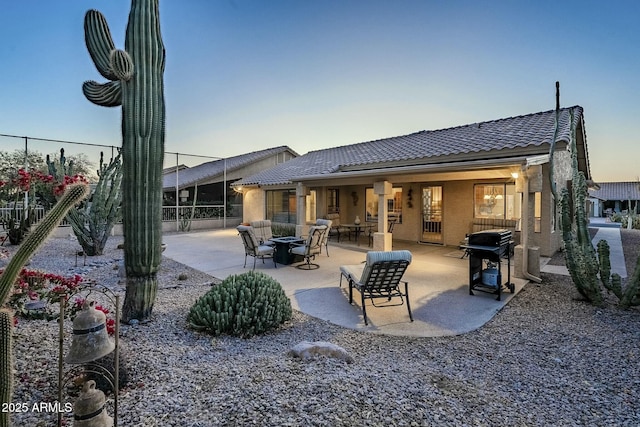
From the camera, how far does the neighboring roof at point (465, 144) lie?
9.22m

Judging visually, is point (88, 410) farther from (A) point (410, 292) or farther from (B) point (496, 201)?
(B) point (496, 201)

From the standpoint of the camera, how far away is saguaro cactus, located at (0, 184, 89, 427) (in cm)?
170

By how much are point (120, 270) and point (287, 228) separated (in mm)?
9089

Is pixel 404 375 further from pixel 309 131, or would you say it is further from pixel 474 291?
pixel 309 131

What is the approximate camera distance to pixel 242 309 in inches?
170

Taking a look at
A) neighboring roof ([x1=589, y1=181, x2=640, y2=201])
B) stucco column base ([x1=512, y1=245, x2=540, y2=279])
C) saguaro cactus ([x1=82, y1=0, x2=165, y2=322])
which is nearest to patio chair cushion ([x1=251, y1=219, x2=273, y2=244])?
saguaro cactus ([x1=82, y1=0, x2=165, y2=322])

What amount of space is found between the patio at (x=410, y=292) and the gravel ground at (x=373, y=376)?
1.13 feet

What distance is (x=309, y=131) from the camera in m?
20.8

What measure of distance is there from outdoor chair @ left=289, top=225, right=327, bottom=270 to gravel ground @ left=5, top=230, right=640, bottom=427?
3.50 metres

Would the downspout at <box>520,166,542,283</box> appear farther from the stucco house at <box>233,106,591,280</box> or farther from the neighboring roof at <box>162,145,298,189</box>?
the neighboring roof at <box>162,145,298,189</box>

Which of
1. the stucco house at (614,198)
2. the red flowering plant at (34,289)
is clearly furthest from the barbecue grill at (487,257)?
the stucco house at (614,198)

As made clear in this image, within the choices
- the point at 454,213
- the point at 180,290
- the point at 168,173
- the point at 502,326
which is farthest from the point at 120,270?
the point at 168,173

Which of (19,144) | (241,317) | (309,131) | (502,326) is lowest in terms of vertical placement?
(502,326)

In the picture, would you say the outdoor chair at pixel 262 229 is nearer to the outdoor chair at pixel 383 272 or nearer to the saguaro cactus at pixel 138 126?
the outdoor chair at pixel 383 272
